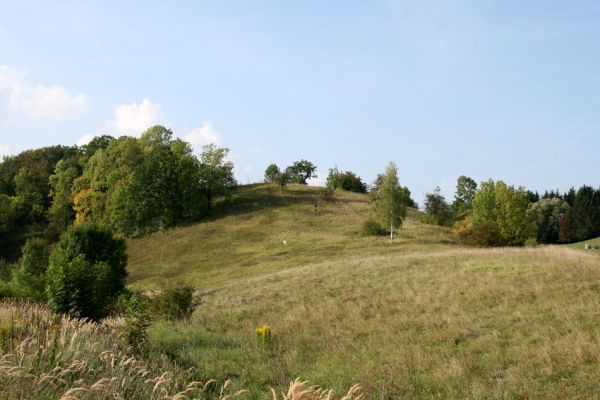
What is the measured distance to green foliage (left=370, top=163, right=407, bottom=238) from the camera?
192ft

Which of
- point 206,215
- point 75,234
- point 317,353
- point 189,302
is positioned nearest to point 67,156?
point 206,215

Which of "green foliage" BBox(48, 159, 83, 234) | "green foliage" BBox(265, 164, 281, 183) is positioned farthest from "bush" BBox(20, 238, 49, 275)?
"green foliage" BBox(265, 164, 281, 183)

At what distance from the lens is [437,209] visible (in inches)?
3083

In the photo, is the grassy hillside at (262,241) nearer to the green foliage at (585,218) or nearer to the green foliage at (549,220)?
the green foliage at (549,220)

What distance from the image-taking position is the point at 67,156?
339ft

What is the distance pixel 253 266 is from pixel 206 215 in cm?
3036

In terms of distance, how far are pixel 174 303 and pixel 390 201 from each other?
41.9 m

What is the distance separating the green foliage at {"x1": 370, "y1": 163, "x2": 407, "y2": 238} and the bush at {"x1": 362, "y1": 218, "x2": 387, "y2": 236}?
6.10ft

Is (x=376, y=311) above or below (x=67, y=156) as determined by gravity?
below

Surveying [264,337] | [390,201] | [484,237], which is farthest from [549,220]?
[264,337]

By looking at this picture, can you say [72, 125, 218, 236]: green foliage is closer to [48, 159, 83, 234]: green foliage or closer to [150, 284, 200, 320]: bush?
[48, 159, 83, 234]: green foliage

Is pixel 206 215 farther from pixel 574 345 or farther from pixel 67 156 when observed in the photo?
pixel 574 345

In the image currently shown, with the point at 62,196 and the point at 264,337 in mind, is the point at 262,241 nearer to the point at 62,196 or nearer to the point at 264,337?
the point at 62,196

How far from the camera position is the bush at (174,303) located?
64.4 ft
